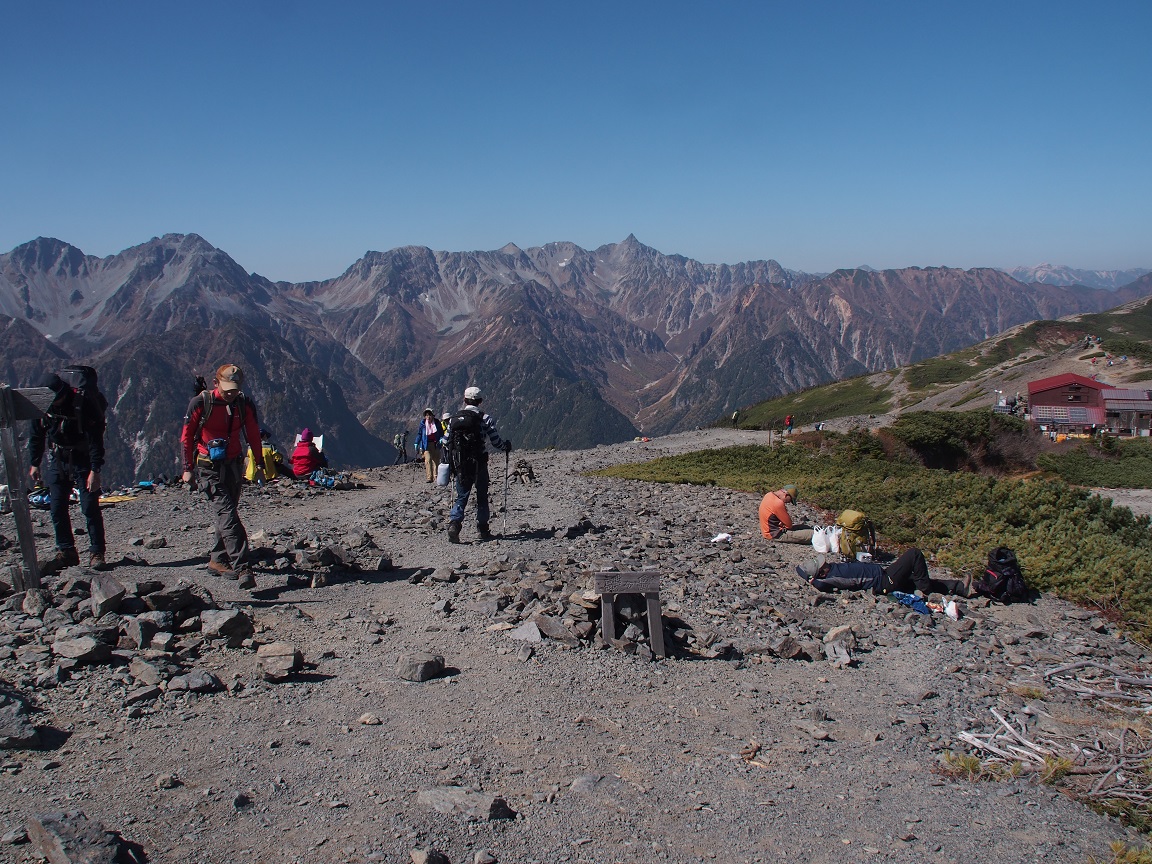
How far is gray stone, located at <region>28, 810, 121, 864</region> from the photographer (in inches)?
164

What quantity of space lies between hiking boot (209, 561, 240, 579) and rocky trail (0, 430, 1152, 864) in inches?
9.5

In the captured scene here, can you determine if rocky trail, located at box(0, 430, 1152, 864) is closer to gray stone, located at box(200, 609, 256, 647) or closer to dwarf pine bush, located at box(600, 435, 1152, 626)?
gray stone, located at box(200, 609, 256, 647)

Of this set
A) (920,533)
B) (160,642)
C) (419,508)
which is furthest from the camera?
(419,508)

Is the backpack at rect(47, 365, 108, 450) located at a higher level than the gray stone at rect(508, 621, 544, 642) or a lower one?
higher

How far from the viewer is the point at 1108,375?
82.9m

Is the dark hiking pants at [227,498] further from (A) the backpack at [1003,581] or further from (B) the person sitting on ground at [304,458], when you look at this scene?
(B) the person sitting on ground at [304,458]

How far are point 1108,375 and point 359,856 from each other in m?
97.6

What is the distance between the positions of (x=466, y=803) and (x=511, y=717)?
1575 millimetres

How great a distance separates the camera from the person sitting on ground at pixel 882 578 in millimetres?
11984

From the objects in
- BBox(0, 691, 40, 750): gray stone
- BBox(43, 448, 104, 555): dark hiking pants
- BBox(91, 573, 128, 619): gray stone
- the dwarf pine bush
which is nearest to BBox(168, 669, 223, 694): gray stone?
BBox(0, 691, 40, 750): gray stone

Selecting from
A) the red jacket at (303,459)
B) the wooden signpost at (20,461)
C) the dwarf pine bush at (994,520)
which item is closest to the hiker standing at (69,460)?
the wooden signpost at (20,461)

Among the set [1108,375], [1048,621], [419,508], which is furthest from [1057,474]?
[1108,375]

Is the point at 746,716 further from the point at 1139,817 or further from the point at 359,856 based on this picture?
the point at 359,856

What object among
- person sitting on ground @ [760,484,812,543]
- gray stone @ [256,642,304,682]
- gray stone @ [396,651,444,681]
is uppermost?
gray stone @ [256,642,304,682]
